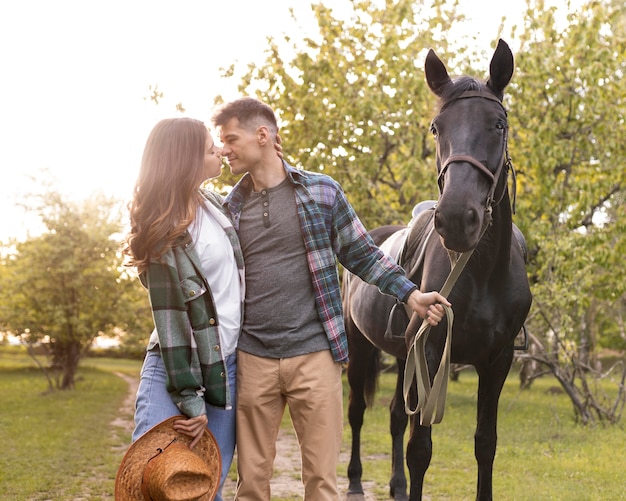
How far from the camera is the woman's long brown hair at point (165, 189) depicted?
2.55m

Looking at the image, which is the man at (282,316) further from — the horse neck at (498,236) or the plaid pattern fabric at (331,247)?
the horse neck at (498,236)

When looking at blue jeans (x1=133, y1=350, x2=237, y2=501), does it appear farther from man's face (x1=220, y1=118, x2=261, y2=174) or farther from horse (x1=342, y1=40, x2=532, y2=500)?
horse (x1=342, y1=40, x2=532, y2=500)

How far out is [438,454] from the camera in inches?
310

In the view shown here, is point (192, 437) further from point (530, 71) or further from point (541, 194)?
point (530, 71)

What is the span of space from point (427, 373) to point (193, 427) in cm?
129

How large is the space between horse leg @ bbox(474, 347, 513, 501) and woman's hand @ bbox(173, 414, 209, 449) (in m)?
1.71

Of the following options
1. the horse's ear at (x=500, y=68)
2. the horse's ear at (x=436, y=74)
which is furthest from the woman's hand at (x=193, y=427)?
the horse's ear at (x=500, y=68)

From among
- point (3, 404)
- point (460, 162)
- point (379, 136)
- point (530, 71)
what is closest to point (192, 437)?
point (460, 162)

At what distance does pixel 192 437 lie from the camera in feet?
8.53

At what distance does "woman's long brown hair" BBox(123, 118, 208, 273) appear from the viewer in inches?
101

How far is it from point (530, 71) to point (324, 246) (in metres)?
7.81

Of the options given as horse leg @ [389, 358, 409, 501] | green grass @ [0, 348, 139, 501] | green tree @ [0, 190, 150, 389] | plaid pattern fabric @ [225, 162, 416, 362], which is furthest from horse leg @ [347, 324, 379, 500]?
green tree @ [0, 190, 150, 389]

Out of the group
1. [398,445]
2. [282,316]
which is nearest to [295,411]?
[282,316]

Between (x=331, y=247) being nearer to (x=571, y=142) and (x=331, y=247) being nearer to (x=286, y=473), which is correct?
(x=286, y=473)
